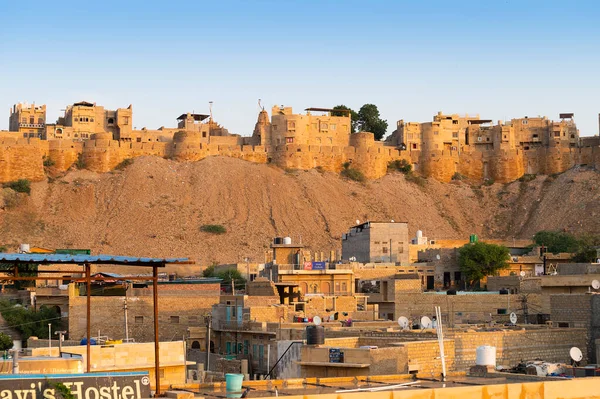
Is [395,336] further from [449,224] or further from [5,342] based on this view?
[449,224]

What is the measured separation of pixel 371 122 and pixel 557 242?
97.9ft

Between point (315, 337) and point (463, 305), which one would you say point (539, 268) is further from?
point (315, 337)

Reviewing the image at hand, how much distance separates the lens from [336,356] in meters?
17.4

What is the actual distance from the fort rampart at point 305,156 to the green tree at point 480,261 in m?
29.1

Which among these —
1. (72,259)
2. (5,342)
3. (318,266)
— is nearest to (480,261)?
(318,266)

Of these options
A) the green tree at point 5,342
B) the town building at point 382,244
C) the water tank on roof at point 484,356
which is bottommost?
the green tree at point 5,342

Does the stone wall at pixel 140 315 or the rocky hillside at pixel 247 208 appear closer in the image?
the stone wall at pixel 140 315

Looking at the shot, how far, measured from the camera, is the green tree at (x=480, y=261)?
49.4m

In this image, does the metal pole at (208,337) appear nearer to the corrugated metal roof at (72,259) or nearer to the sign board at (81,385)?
the corrugated metal roof at (72,259)

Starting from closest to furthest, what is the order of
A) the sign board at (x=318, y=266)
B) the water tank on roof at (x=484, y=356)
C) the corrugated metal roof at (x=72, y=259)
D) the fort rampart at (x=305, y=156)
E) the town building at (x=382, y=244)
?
the corrugated metal roof at (x=72, y=259)
the water tank on roof at (x=484, y=356)
the sign board at (x=318, y=266)
the town building at (x=382, y=244)
the fort rampart at (x=305, y=156)

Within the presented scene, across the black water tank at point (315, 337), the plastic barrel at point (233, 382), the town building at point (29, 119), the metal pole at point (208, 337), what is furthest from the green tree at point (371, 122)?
the plastic barrel at point (233, 382)

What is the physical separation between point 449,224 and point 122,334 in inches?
1862

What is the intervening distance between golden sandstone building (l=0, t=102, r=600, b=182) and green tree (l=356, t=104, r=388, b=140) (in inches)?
155

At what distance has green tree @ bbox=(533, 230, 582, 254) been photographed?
61725 millimetres
